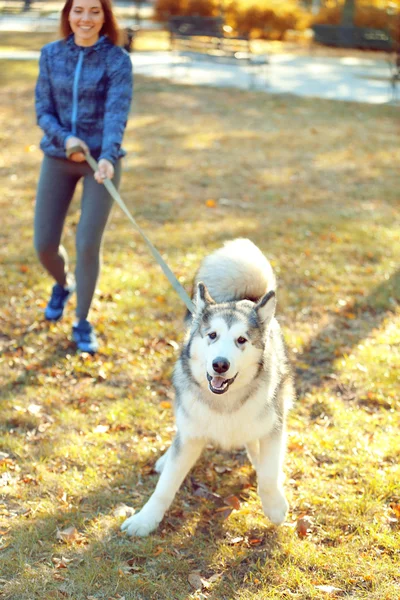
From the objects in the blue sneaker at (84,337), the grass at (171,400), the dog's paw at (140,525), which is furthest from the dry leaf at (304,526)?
the blue sneaker at (84,337)

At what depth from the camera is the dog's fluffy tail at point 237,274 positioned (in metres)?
3.60

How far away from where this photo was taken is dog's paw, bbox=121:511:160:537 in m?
3.40

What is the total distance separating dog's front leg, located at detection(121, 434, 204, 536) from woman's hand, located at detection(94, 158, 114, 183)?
1.91 metres

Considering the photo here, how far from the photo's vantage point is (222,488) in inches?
151

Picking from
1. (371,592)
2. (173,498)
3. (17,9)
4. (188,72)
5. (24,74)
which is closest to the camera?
(371,592)

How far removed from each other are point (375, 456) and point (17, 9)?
32.1 m

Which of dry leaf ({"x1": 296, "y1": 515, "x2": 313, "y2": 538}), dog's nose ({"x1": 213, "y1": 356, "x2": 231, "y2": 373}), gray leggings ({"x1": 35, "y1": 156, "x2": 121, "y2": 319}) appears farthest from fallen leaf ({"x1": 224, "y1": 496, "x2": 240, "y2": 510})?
gray leggings ({"x1": 35, "y1": 156, "x2": 121, "y2": 319})

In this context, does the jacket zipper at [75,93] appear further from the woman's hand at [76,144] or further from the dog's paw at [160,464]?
the dog's paw at [160,464]

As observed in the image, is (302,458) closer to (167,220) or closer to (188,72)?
(167,220)

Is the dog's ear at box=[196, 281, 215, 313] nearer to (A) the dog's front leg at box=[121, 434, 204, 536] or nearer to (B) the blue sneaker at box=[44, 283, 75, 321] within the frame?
(A) the dog's front leg at box=[121, 434, 204, 536]

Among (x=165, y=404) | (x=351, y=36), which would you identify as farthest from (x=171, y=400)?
(x=351, y=36)

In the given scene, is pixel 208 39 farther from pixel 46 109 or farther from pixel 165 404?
pixel 165 404

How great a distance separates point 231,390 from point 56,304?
2.77m

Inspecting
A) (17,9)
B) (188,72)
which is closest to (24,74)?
(188,72)
